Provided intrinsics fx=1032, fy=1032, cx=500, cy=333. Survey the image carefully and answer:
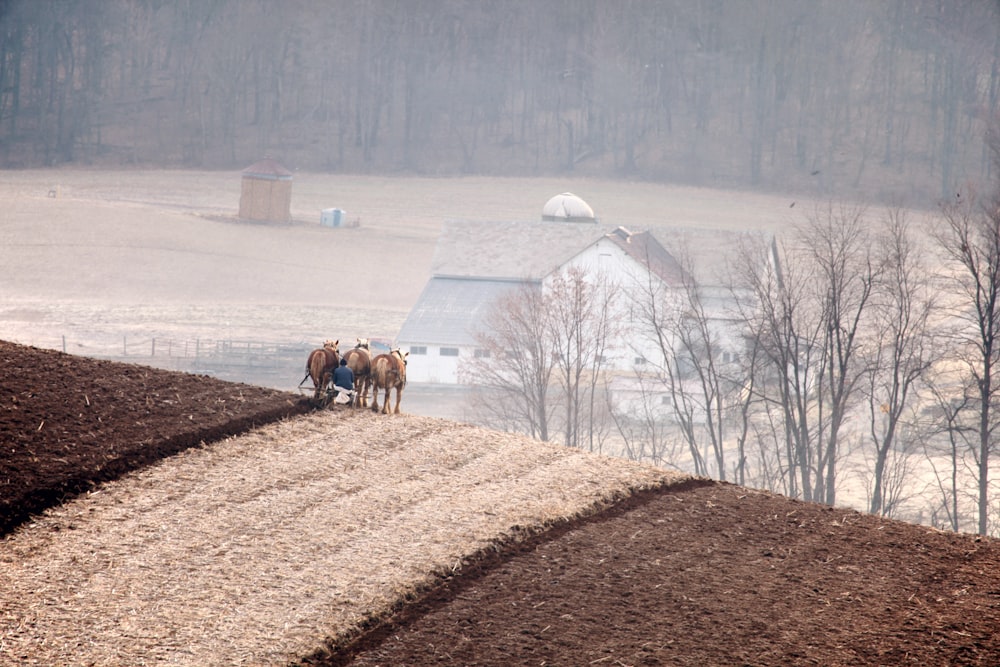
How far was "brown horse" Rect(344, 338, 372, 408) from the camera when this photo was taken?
16.4 meters

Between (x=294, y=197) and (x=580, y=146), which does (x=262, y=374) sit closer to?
(x=294, y=197)

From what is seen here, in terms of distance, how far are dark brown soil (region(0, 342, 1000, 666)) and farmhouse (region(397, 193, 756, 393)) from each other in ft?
112

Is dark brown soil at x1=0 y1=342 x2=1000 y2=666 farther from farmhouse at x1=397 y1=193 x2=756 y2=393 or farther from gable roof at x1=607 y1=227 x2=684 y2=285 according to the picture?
gable roof at x1=607 y1=227 x2=684 y2=285

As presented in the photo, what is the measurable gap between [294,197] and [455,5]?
39.1 meters

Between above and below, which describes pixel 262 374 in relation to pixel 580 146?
below

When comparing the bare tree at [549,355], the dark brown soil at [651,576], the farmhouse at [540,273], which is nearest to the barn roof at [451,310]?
the farmhouse at [540,273]

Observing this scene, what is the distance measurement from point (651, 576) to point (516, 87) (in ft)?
336

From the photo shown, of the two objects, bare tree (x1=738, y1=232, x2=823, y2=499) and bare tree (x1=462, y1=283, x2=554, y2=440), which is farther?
bare tree (x1=462, y1=283, x2=554, y2=440)

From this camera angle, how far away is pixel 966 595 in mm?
11102

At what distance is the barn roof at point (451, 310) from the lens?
168 ft

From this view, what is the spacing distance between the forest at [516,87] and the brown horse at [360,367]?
80.2 m

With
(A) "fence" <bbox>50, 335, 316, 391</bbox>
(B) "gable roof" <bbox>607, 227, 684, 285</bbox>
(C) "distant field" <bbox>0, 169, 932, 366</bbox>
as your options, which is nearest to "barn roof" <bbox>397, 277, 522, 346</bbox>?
(C) "distant field" <bbox>0, 169, 932, 366</bbox>

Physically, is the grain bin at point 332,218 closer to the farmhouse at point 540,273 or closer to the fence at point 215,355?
the farmhouse at point 540,273

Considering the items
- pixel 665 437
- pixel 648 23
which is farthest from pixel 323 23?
pixel 665 437
